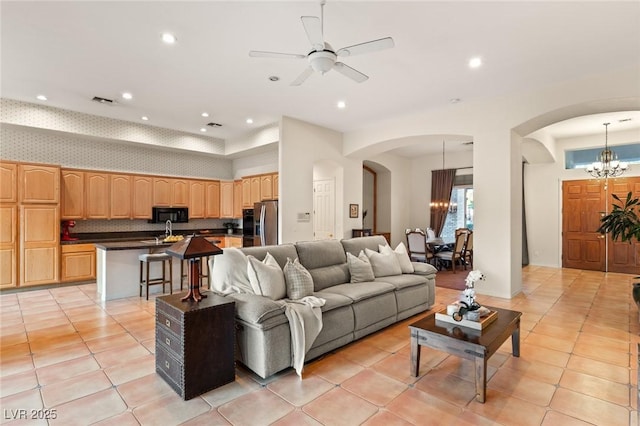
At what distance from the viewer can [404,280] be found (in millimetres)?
4125

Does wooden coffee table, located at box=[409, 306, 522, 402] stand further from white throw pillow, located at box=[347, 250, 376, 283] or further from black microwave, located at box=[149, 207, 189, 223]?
black microwave, located at box=[149, 207, 189, 223]

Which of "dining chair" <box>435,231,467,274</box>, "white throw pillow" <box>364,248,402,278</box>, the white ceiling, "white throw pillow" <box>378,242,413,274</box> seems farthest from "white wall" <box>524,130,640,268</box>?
"white throw pillow" <box>364,248,402,278</box>

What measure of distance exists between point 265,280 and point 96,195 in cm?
547

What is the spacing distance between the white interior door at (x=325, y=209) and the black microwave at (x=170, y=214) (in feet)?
10.6

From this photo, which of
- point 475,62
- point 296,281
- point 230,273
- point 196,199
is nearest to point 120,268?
point 196,199

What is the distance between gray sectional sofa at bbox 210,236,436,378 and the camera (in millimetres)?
2627

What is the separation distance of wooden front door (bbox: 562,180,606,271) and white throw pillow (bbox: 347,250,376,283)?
21.7 feet

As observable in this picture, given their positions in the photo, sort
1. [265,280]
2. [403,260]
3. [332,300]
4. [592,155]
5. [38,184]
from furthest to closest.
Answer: [592,155]
[38,184]
[403,260]
[332,300]
[265,280]

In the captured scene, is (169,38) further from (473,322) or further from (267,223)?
(473,322)

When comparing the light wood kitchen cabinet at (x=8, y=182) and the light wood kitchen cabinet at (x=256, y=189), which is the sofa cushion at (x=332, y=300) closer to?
the light wood kitchen cabinet at (x=256, y=189)

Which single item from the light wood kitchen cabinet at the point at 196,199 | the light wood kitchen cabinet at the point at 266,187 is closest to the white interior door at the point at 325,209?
Result: the light wood kitchen cabinet at the point at 266,187

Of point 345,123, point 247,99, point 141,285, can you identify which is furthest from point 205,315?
point 345,123

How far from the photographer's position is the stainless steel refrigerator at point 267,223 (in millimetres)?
6586

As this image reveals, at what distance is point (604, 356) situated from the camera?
10.2 feet
